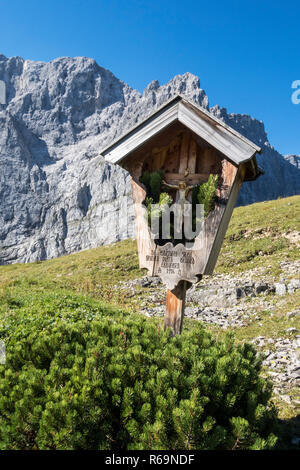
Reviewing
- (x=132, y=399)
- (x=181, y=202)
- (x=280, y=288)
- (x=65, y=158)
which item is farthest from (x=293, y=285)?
(x=65, y=158)

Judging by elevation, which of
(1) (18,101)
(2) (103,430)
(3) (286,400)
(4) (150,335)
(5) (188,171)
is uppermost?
(1) (18,101)

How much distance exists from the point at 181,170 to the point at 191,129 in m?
0.69

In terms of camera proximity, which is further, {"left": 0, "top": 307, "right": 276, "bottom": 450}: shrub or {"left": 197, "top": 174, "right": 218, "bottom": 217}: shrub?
{"left": 197, "top": 174, "right": 218, "bottom": 217}: shrub

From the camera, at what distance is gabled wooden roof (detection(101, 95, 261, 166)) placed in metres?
4.13

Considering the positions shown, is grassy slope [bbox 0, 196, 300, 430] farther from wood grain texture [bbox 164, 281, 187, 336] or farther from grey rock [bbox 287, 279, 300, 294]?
wood grain texture [bbox 164, 281, 187, 336]

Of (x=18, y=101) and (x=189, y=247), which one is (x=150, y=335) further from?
(x=18, y=101)

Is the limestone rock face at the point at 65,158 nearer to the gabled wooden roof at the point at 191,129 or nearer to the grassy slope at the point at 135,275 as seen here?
the grassy slope at the point at 135,275

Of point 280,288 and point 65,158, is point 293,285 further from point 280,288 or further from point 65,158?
point 65,158

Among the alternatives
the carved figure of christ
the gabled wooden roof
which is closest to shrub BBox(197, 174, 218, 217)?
the carved figure of christ

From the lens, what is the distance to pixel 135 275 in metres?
20.1

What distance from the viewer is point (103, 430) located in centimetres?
311

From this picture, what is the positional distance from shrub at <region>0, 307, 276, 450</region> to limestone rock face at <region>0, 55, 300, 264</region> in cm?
12436

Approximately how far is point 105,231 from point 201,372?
13443cm
